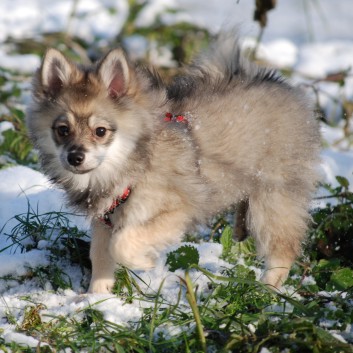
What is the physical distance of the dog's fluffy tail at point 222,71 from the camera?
12.3 ft

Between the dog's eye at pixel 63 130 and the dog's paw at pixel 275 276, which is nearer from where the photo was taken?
the dog's eye at pixel 63 130

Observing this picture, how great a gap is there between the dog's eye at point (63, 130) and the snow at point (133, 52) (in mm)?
512

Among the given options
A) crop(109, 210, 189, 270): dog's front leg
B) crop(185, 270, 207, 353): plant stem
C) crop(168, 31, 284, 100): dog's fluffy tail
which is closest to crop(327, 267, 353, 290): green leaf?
crop(109, 210, 189, 270): dog's front leg

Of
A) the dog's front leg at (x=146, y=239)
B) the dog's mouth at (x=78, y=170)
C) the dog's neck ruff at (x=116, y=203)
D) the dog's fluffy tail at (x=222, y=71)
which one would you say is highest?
the dog's fluffy tail at (x=222, y=71)

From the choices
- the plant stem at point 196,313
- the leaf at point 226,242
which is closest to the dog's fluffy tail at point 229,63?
the leaf at point 226,242

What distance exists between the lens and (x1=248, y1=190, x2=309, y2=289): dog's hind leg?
12.6ft

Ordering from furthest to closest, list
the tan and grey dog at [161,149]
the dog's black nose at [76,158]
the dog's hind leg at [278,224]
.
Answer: the dog's hind leg at [278,224], the tan and grey dog at [161,149], the dog's black nose at [76,158]

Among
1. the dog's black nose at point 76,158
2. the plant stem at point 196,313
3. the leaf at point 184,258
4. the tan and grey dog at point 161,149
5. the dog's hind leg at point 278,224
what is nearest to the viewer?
the plant stem at point 196,313

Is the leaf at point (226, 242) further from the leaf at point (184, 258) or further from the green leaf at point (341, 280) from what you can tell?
the green leaf at point (341, 280)

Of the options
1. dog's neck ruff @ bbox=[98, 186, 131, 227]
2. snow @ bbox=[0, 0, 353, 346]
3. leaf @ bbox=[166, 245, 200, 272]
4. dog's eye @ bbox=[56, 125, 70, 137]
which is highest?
dog's eye @ bbox=[56, 125, 70, 137]

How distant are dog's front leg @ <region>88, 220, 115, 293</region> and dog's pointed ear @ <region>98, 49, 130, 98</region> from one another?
0.65 metres

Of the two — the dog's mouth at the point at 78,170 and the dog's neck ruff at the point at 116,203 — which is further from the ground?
the dog's mouth at the point at 78,170

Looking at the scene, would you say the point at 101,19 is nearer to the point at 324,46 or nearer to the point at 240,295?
the point at 324,46

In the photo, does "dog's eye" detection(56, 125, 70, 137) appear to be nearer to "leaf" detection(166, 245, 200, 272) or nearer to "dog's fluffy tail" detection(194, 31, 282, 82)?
"leaf" detection(166, 245, 200, 272)
